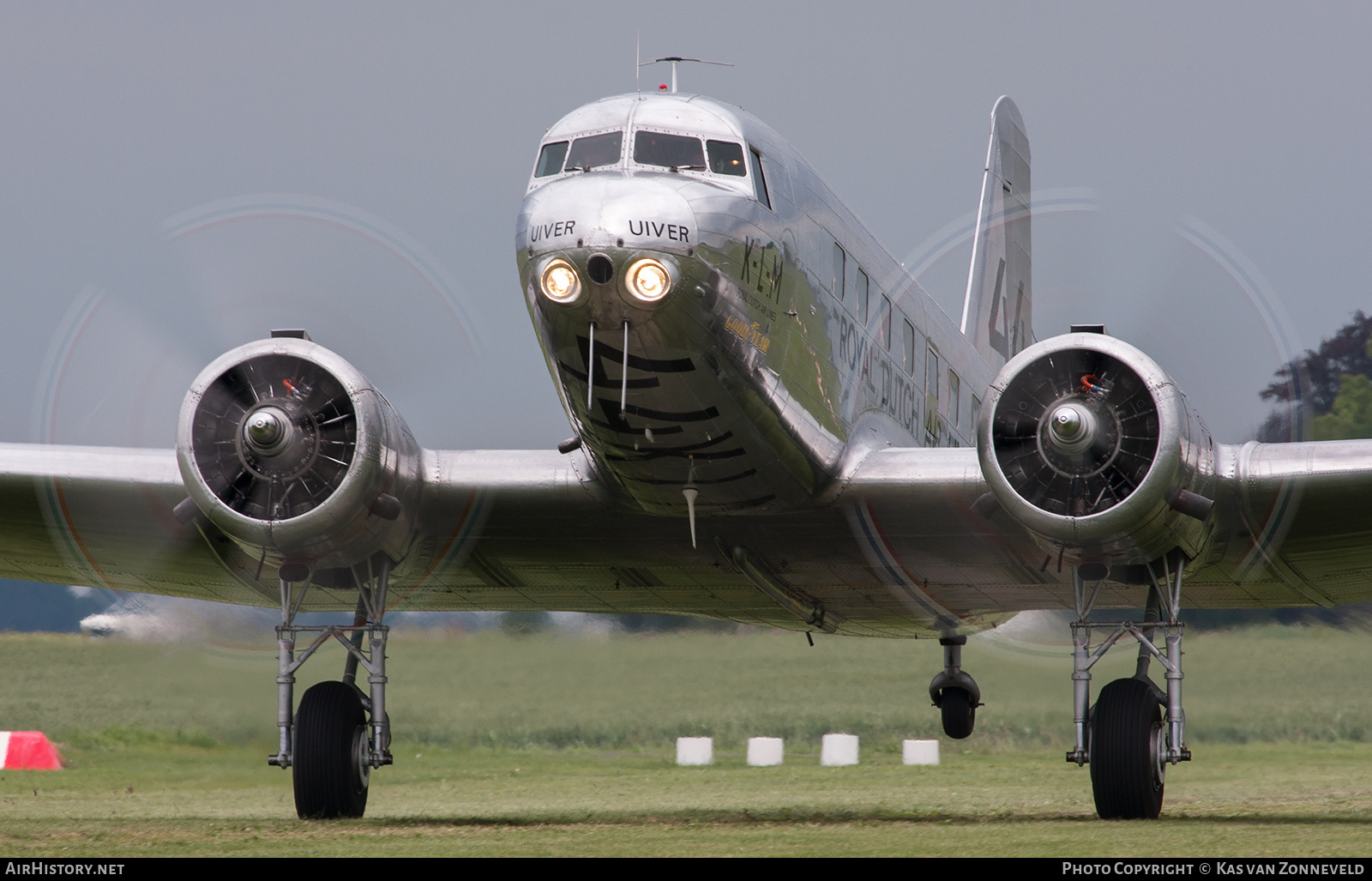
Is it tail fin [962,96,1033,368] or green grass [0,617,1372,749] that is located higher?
tail fin [962,96,1033,368]

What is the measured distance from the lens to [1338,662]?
777 inches

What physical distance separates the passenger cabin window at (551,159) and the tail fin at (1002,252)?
10.1m

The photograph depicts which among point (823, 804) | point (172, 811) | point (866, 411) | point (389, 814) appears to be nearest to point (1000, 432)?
point (866, 411)

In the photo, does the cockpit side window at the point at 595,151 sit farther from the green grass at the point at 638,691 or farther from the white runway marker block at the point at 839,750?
the white runway marker block at the point at 839,750

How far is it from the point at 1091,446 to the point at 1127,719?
80.4 inches

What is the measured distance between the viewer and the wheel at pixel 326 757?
40.3 feet

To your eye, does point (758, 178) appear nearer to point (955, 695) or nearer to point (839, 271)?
point (839, 271)

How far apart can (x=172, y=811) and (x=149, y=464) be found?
309 cm

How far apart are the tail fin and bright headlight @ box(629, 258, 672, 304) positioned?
10.8 m

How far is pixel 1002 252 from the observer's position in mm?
22234

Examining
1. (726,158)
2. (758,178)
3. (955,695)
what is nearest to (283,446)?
(726,158)

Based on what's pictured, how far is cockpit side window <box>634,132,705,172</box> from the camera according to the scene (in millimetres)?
10898

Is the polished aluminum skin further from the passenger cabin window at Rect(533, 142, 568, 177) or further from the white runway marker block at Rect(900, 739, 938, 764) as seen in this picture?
the white runway marker block at Rect(900, 739, 938, 764)

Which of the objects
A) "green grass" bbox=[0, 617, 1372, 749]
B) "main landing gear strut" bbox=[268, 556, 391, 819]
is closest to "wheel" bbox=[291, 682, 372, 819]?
"main landing gear strut" bbox=[268, 556, 391, 819]
